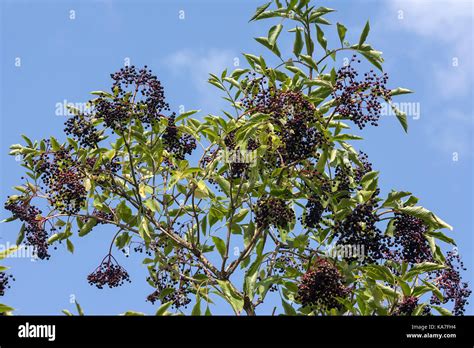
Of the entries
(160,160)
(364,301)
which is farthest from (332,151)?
(160,160)

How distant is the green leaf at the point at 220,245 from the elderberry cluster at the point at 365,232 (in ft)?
3.76

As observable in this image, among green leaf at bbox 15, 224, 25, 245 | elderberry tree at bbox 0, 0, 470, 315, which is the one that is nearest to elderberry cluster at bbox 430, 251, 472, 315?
elderberry tree at bbox 0, 0, 470, 315

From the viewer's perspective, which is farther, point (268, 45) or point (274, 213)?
point (268, 45)

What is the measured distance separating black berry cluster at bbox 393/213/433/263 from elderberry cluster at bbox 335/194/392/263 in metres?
0.25

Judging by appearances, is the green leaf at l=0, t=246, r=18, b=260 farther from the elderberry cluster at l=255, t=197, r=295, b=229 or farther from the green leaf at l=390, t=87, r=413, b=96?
the green leaf at l=390, t=87, r=413, b=96

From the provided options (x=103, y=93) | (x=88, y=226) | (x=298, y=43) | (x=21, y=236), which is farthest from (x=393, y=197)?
(x=21, y=236)

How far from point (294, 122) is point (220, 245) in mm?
1440

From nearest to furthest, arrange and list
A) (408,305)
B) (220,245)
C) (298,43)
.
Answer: (408,305) < (220,245) < (298,43)

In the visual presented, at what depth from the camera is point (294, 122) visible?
277 inches

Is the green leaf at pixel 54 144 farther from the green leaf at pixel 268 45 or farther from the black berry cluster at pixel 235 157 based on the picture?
the green leaf at pixel 268 45

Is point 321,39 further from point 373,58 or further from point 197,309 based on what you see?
point 197,309

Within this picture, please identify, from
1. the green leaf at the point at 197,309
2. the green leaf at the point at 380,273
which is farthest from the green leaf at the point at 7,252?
the green leaf at the point at 380,273

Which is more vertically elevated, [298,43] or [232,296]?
[298,43]
